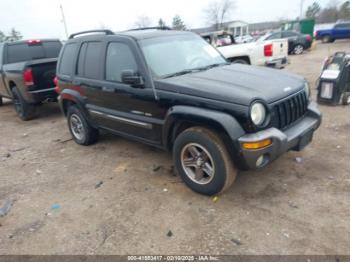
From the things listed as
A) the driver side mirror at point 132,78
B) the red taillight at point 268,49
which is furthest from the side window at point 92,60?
the red taillight at point 268,49

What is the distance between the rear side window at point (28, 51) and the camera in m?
7.59

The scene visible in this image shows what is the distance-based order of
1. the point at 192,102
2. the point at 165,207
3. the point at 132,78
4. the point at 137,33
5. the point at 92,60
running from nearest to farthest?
the point at 192,102
the point at 165,207
the point at 132,78
the point at 137,33
the point at 92,60

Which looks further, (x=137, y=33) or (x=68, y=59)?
(x=68, y=59)

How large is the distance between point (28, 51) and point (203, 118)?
6.72 metres

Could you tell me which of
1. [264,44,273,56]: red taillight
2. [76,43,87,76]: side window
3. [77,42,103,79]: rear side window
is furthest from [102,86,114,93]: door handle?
[264,44,273,56]: red taillight

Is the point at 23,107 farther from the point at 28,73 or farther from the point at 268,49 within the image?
the point at 268,49

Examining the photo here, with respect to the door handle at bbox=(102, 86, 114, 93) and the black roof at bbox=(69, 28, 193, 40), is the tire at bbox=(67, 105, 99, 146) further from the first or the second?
the black roof at bbox=(69, 28, 193, 40)

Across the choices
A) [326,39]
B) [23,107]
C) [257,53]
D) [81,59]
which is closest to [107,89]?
[81,59]

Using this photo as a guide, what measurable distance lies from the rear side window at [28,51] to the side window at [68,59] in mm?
3138

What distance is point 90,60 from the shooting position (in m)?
4.46

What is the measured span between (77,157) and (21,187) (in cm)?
105

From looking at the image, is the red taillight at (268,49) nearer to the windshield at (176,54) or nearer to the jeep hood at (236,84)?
the windshield at (176,54)

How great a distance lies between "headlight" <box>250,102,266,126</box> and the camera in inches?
111

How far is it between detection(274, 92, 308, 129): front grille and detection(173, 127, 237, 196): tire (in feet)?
2.29
